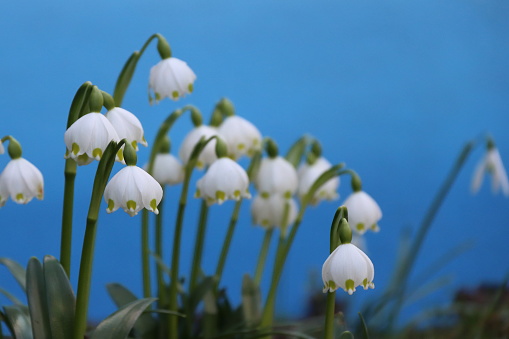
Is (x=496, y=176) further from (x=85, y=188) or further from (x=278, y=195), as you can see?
(x=85, y=188)

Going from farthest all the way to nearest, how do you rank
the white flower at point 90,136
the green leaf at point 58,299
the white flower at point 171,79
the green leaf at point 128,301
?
the green leaf at point 128,301 < the white flower at point 171,79 < the green leaf at point 58,299 < the white flower at point 90,136

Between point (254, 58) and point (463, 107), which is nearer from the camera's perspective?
point (254, 58)

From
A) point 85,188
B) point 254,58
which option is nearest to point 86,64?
point 85,188

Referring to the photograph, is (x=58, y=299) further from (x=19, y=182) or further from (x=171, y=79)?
(x=171, y=79)

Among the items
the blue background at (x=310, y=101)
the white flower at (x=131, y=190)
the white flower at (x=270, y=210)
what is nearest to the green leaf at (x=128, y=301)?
the white flower at (x=270, y=210)

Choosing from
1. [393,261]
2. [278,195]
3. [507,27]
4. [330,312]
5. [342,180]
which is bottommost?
[330,312]

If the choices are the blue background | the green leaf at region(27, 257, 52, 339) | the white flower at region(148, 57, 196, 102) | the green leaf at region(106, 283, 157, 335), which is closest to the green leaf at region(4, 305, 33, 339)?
the green leaf at region(27, 257, 52, 339)

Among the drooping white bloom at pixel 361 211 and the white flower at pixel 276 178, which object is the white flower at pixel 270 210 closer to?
the white flower at pixel 276 178

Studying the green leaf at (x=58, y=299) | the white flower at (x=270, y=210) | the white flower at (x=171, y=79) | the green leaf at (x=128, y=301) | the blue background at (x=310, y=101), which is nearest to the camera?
the green leaf at (x=58, y=299)
